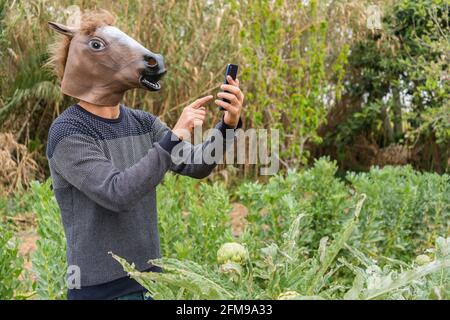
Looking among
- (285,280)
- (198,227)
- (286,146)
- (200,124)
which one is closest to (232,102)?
(200,124)

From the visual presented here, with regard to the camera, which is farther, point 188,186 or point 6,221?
point 6,221

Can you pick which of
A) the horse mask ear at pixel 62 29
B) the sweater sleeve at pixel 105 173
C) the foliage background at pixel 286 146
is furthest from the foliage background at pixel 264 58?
the sweater sleeve at pixel 105 173

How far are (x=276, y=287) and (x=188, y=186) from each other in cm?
260

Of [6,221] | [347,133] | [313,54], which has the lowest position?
[6,221]

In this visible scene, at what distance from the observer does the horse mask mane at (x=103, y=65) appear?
5.43 feet

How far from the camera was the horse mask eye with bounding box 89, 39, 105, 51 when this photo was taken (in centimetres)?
167

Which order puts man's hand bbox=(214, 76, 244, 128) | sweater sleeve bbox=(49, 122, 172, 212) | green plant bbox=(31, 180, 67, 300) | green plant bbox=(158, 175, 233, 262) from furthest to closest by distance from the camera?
green plant bbox=(158, 175, 233, 262)
green plant bbox=(31, 180, 67, 300)
man's hand bbox=(214, 76, 244, 128)
sweater sleeve bbox=(49, 122, 172, 212)

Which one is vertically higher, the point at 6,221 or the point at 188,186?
the point at 188,186

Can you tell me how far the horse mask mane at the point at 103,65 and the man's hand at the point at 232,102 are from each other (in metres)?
0.21

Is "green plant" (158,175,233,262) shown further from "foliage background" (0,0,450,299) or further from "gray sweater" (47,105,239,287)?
"gray sweater" (47,105,239,287)

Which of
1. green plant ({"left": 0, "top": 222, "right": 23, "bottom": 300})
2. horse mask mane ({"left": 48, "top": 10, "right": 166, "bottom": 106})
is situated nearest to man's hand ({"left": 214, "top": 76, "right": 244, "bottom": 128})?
horse mask mane ({"left": 48, "top": 10, "right": 166, "bottom": 106})

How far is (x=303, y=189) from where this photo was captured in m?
3.43

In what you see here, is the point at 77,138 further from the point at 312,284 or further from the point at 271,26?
the point at 271,26

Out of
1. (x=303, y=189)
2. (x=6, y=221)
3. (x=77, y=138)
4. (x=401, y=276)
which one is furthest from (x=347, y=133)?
(x=401, y=276)
